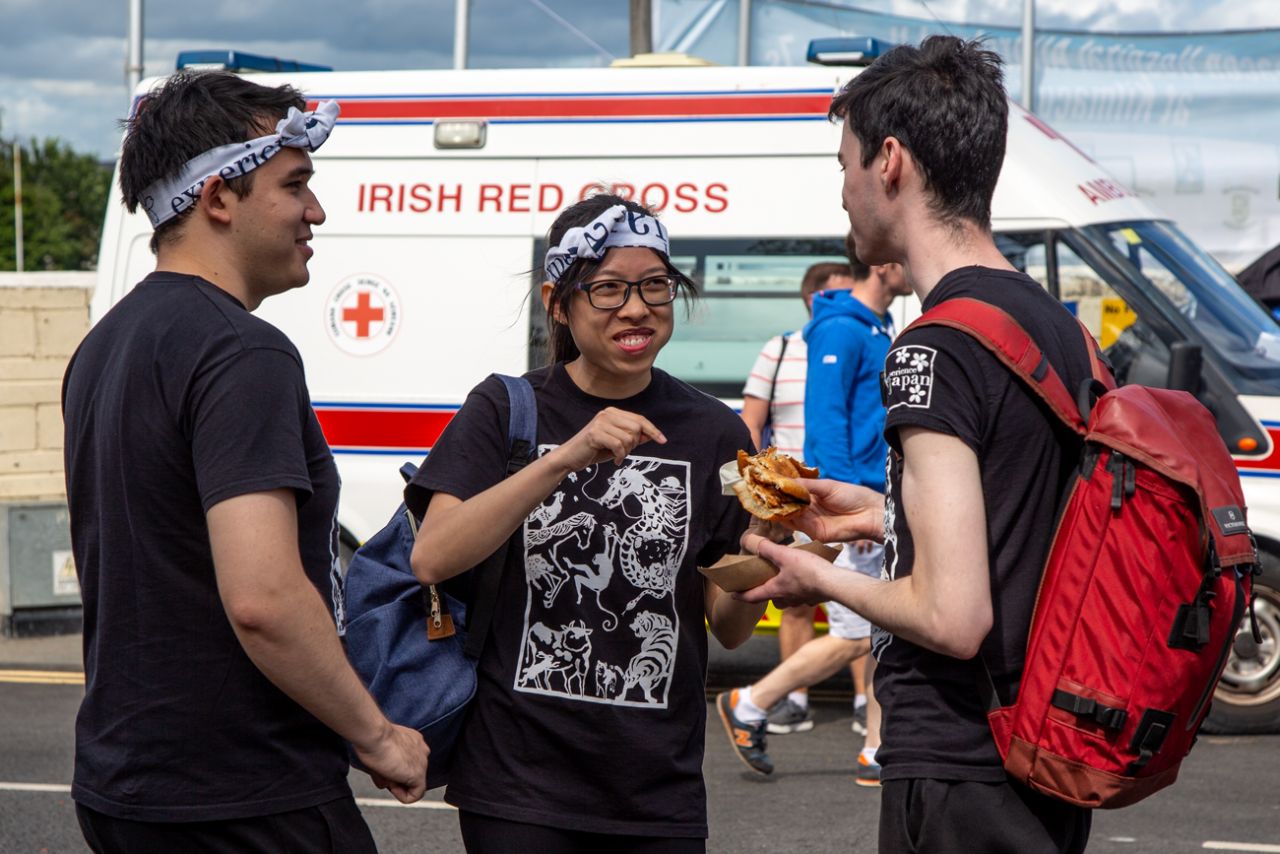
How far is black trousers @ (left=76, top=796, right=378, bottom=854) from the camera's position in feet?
7.55

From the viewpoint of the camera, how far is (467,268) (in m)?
7.36

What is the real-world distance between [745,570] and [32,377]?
812 centimetres

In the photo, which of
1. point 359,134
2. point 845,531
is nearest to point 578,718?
point 845,531

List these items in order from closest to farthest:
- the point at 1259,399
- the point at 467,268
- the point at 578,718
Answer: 1. the point at 578,718
2. the point at 1259,399
3. the point at 467,268

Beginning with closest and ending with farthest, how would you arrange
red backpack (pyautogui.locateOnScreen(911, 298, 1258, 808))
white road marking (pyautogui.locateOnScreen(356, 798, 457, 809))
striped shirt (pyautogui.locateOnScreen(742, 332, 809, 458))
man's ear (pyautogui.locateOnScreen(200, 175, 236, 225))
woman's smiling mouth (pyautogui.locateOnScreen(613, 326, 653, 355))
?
red backpack (pyautogui.locateOnScreen(911, 298, 1258, 808)), man's ear (pyautogui.locateOnScreen(200, 175, 236, 225)), woman's smiling mouth (pyautogui.locateOnScreen(613, 326, 653, 355)), white road marking (pyautogui.locateOnScreen(356, 798, 457, 809)), striped shirt (pyautogui.locateOnScreen(742, 332, 809, 458))

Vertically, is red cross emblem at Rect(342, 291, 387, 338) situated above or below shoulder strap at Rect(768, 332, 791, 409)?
above

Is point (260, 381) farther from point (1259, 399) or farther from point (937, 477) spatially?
point (1259, 399)

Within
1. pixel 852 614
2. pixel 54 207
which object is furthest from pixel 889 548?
pixel 54 207

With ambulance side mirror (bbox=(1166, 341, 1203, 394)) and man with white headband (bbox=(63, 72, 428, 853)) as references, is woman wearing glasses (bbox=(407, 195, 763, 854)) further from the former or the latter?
ambulance side mirror (bbox=(1166, 341, 1203, 394))

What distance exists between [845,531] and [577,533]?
49cm

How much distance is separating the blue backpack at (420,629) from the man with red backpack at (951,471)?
62 centimetres

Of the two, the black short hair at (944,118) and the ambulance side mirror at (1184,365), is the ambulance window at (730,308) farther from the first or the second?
the black short hair at (944,118)

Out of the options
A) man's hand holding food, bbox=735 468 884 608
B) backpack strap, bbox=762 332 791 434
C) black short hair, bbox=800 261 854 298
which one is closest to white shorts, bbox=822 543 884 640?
backpack strap, bbox=762 332 791 434

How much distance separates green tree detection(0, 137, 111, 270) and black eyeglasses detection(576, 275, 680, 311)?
2850 centimetres
